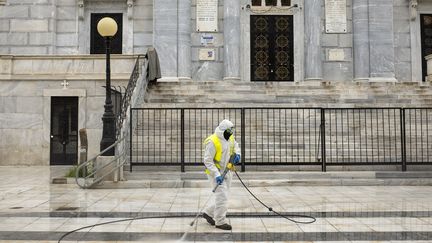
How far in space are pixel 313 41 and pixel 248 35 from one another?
3.15 metres

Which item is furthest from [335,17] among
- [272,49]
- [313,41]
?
[272,49]

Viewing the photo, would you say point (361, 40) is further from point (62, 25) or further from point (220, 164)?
point (220, 164)

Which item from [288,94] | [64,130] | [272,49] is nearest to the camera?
[64,130]

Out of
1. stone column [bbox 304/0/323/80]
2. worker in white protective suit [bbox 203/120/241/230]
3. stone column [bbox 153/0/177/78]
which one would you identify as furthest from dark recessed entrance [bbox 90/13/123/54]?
worker in white protective suit [bbox 203/120/241/230]

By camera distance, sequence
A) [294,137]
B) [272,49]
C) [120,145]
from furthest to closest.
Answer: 1. [272,49]
2. [294,137]
3. [120,145]

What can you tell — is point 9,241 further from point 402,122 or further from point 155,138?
point 402,122

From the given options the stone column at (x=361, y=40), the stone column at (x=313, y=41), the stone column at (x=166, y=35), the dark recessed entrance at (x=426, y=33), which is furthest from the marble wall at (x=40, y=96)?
the dark recessed entrance at (x=426, y=33)

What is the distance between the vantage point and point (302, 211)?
8422 mm

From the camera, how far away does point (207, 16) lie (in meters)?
23.2

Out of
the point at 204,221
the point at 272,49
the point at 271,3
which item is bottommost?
the point at 204,221

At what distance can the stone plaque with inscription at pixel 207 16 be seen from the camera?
913 inches

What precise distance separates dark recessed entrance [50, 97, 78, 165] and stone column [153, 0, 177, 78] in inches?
223

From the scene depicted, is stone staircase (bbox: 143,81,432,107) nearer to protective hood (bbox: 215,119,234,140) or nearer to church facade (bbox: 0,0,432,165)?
church facade (bbox: 0,0,432,165)

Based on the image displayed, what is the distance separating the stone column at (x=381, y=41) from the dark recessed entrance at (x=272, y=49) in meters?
3.82
